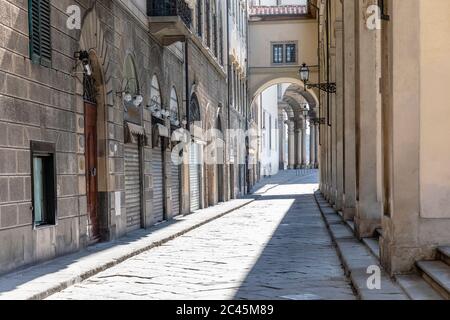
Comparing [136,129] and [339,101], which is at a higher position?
[339,101]

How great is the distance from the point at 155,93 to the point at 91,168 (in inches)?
210

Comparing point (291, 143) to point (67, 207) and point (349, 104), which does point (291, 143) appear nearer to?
point (349, 104)

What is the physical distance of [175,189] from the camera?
19688 mm

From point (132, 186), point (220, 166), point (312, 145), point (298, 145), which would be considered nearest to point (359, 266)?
Result: point (132, 186)

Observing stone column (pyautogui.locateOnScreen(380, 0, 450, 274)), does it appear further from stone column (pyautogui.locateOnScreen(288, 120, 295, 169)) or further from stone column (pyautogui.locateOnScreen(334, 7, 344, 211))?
stone column (pyautogui.locateOnScreen(288, 120, 295, 169))

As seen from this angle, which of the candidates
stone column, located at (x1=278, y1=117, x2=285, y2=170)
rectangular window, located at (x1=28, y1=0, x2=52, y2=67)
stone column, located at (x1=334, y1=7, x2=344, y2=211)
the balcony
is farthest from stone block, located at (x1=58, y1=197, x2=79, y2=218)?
stone column, located at (x1=278, y1=117, x2=285, y2=170)

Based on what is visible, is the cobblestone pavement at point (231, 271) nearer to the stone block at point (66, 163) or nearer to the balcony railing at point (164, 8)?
the stone block at point (66, 163)

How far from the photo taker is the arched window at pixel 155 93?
16781mm

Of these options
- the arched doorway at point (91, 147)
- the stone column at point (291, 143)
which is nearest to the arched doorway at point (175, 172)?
the arched doorway at point (91, 147)

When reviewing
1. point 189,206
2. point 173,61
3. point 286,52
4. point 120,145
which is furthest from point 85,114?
point 286,52

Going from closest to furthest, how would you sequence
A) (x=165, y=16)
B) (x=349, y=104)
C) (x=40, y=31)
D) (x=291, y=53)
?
(x=40, y=31)
(x=349, y=104)
(x=165, y=16)
(x=291, y=53)

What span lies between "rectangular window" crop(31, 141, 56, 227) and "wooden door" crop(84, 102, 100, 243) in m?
2.00

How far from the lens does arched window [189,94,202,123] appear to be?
73.4 ft

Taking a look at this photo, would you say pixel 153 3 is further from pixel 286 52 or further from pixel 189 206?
pixel 286 52
